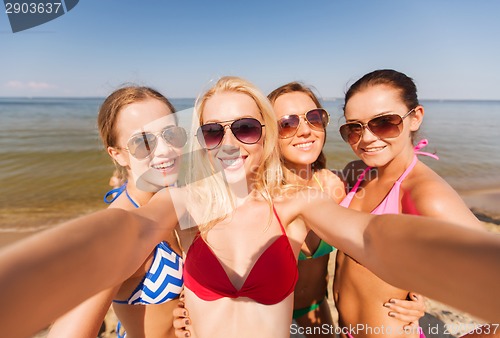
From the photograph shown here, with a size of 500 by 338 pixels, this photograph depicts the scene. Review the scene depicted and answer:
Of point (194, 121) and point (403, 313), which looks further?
point (194, 121)

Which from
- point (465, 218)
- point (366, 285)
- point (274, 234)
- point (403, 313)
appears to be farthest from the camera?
point (366, 285)

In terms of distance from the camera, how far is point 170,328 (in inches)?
87.4

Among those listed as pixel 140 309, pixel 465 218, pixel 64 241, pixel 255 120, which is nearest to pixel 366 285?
pixel 465 218

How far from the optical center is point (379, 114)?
2.17m

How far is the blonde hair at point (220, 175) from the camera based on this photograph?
6.79 ft

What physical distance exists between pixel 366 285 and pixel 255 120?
1.61 metres

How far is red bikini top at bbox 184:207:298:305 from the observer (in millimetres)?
1650

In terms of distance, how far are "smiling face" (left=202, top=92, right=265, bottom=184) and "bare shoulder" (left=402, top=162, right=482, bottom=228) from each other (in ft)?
3.80

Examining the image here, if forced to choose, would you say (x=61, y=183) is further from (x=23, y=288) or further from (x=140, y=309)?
(x=23, y=288)

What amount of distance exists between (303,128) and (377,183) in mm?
843

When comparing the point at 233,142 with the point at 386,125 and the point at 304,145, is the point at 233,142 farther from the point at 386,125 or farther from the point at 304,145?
the point at 386,125

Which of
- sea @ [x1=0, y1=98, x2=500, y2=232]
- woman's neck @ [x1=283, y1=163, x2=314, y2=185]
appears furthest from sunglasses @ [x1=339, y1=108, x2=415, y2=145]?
sea @ [x1=0, y1=98, x2=500, y2=232]

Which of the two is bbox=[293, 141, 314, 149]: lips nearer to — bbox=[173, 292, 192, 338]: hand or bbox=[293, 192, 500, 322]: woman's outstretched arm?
bbox=[293, 192, 500, 322]: woman's outstretched arm

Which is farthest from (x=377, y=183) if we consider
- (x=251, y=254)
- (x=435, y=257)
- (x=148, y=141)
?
(x=148, y=141)
